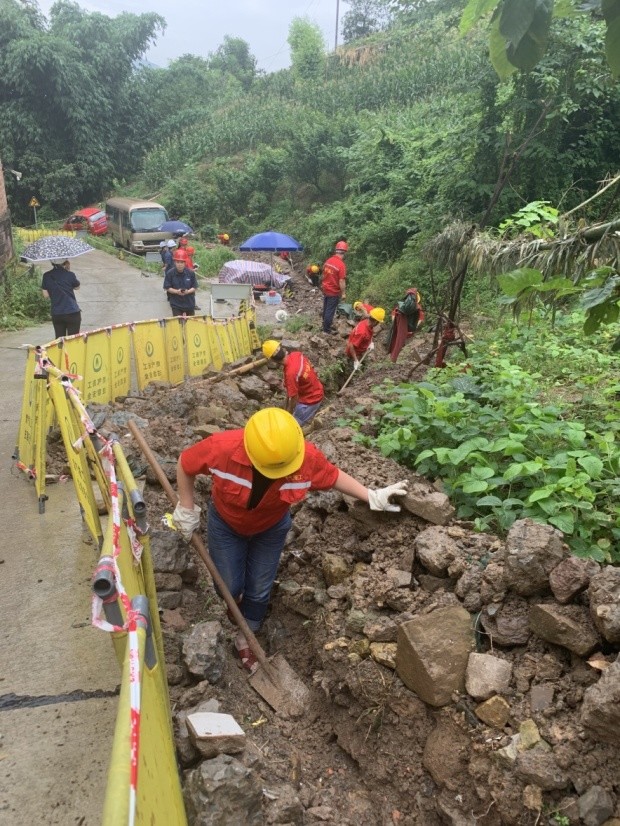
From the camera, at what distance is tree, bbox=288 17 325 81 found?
4366 centimetres

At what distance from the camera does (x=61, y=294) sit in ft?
26.3

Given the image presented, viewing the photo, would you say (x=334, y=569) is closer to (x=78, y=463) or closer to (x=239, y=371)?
(x=78, y=463)

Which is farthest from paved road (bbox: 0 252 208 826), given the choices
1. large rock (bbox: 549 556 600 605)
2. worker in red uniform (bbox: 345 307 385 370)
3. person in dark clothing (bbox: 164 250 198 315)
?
person in dark clothing (bbox: 164 250 198 315)

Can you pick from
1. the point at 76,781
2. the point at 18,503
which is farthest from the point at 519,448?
the point at 18,503

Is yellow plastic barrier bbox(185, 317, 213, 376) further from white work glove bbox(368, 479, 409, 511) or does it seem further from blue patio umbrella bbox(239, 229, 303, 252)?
blue patio umbrella bbox(239, 229, 303, 252)

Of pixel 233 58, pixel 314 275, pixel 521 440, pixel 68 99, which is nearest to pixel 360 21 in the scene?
pixel 233 58

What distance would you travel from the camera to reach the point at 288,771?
3100 millimetres

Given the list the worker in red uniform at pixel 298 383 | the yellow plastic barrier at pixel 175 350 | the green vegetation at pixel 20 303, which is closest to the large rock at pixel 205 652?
the worker in red uniform at pixel 298 383

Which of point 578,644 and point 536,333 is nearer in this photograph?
point 578,644

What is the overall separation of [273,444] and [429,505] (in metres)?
1.17

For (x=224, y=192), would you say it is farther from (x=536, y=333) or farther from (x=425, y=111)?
(x=536, y=333)

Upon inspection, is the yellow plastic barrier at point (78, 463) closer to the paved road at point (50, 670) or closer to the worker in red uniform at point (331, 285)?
the paved road at point (50, 670)

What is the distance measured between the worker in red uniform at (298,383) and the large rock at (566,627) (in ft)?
13.6

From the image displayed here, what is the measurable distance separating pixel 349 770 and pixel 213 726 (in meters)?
0.89
